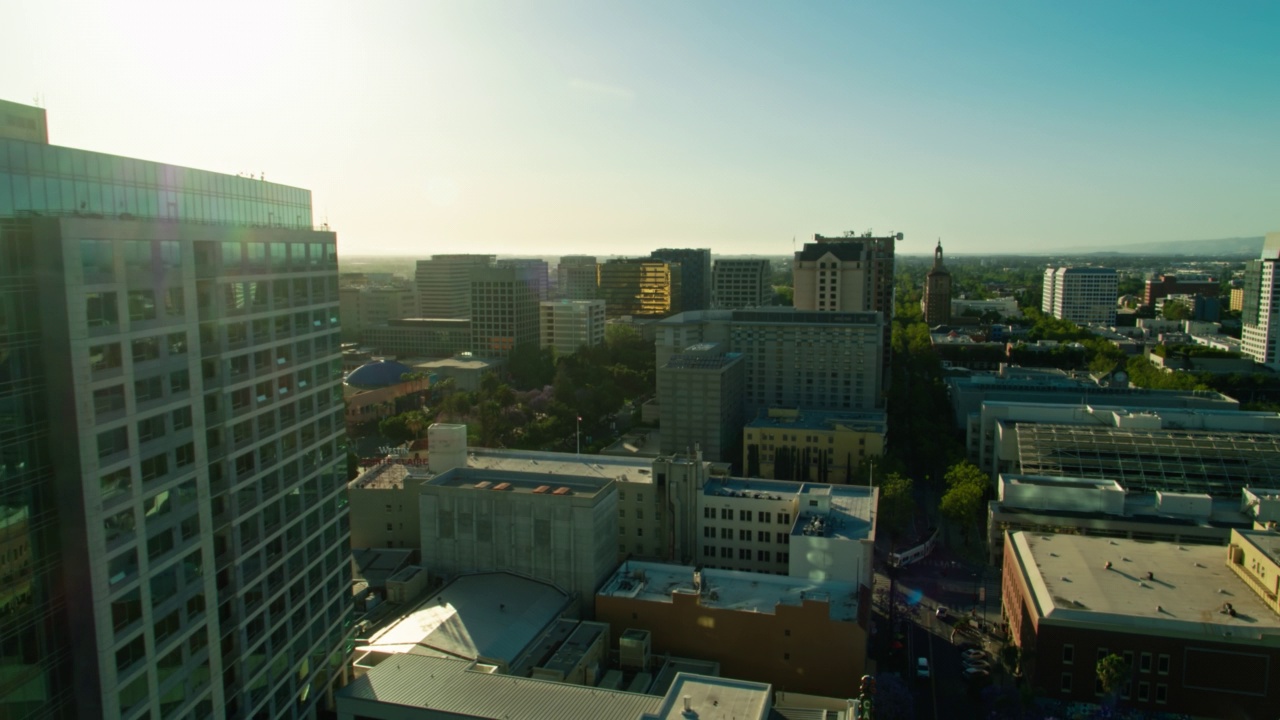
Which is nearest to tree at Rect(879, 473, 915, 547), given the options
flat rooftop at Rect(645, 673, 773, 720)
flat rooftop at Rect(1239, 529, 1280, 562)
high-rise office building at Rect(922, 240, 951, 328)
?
flat rooftop at Rect(1239, 529, 1280, 562)

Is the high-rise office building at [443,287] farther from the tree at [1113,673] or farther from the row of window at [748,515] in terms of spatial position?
the tree at [1113,673]

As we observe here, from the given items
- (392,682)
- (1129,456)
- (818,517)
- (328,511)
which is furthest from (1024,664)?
(328,511)

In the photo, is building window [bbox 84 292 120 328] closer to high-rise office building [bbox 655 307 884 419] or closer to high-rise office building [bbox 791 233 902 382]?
high-rise office building [bbox 655 307 884 419]

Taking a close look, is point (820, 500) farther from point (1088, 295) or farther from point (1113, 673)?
point (1088, 295)

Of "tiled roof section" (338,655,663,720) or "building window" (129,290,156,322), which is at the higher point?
"building window" (129,290,156,322)

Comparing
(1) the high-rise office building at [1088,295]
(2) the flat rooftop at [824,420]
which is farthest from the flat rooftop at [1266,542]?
(1) the high-rise office building at [1088,295]

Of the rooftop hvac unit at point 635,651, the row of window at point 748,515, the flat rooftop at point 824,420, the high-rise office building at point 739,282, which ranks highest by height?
the high-rise office building at point 739,282

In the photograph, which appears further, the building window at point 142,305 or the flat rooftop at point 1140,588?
the flat rooftop at point 1140,588

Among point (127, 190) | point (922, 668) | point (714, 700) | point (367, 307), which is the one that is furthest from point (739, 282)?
point (127, 190)
